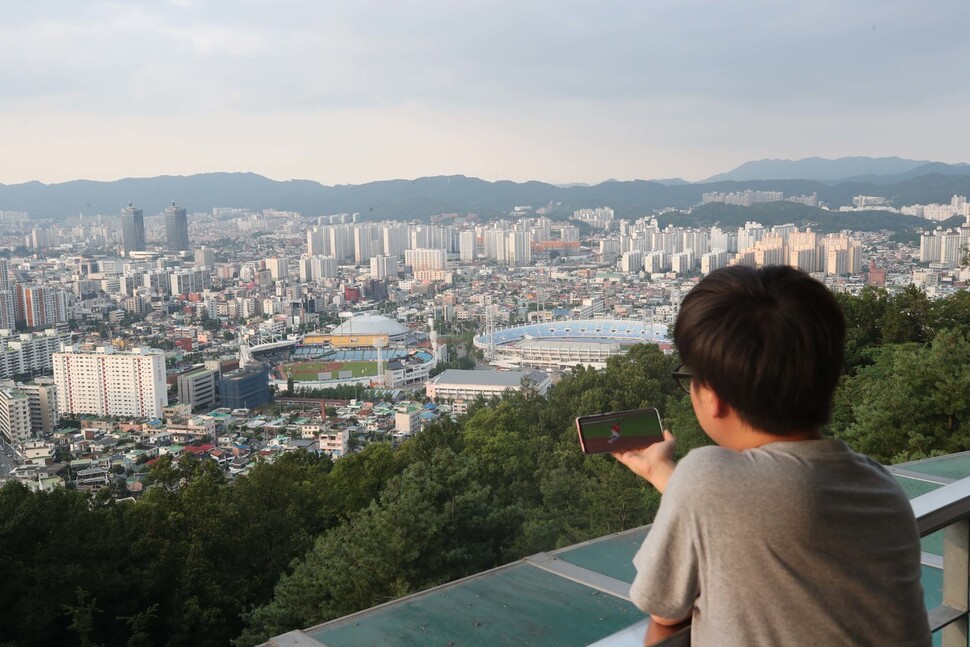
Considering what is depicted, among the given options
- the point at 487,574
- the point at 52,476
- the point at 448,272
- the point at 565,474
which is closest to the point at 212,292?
the point at 448,272

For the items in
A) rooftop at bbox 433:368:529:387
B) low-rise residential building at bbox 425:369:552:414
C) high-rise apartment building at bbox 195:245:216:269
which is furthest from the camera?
high-rise apartment building at bbox 195:245:216:269

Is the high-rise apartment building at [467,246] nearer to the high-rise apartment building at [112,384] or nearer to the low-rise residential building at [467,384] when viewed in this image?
the low-rise residential building at [467,384]

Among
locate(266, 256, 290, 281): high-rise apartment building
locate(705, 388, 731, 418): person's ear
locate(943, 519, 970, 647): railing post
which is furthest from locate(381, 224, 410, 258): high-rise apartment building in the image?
locate(705, 388, 731, 418): person's ear

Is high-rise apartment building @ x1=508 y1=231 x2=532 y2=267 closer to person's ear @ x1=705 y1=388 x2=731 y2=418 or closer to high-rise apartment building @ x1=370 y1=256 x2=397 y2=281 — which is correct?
high-rise apartment building @ x1=370 y1=256 x2=397 y2=281

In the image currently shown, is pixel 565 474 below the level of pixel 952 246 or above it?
below

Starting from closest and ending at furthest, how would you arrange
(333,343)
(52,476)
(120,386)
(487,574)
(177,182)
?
(487,574), (52,476), (120,386), (333,343), (177,182)

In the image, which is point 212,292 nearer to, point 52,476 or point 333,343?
point 333,343

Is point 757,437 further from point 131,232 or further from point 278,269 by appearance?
point 131,232

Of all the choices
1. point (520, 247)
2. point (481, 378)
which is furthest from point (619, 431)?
point (520, 247)
